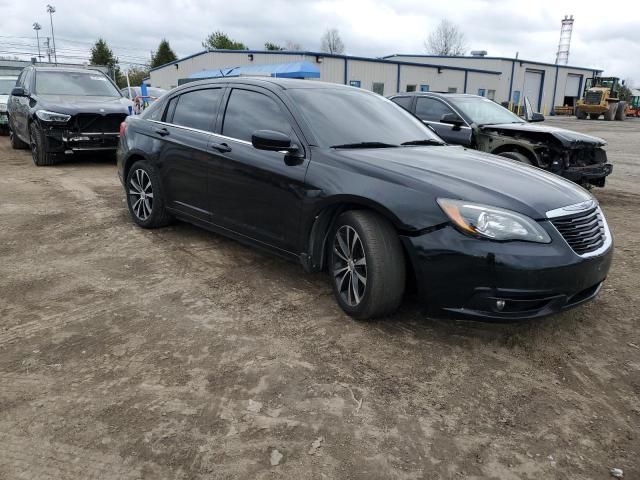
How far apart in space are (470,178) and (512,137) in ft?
17.0

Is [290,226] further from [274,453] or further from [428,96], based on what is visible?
[428,96]

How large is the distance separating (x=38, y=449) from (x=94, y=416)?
28 cm

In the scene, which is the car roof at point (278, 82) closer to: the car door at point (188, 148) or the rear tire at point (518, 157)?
the car door at point (188, 148)

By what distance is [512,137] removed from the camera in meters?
7.94

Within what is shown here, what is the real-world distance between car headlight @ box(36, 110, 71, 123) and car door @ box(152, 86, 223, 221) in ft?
15.8

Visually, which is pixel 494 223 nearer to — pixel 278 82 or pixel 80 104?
pixel 278 82

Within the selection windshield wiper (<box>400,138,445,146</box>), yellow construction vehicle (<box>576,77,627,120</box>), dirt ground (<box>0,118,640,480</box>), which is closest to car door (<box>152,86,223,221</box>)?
dirt ground (<box>0,118,640,480</box>)

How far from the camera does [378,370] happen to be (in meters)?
2.97

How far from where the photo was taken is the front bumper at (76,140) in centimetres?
926

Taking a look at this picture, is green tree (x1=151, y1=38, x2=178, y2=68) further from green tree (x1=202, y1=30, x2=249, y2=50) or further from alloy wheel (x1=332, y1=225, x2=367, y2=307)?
alloy wheel (x1=332, y1=225, x2=367, y2=307)

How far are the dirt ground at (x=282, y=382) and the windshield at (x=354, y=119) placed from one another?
122 centimetres

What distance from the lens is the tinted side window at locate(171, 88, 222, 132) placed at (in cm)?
468

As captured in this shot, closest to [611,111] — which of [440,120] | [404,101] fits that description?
[404,101]

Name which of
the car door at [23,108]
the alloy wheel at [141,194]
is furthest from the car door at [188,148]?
the car door at [23,108]
